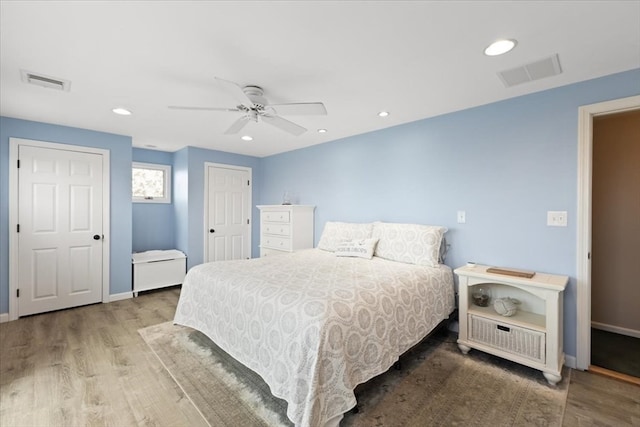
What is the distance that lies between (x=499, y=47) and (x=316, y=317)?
208 cm

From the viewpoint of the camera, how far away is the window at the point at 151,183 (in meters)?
4.91

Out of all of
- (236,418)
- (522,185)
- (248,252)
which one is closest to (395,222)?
(522,185)

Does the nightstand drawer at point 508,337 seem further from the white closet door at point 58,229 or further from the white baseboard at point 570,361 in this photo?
the white closet door at point 58,229

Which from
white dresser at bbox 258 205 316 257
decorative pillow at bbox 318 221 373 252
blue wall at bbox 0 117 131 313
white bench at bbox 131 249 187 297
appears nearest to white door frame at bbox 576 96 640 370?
decorative pillow at bbox 318 221 373 252

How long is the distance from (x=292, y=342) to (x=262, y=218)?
3.50 m

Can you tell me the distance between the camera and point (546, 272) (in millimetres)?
2486

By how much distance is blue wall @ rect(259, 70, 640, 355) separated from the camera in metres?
2.39

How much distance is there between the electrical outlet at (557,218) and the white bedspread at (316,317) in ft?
3.19

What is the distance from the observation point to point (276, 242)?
15.3 feet

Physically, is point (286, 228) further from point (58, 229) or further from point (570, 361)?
point (570, 361)

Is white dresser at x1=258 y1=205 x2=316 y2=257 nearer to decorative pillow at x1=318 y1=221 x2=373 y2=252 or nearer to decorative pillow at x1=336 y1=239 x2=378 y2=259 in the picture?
decorative pillow at x1=318 y1=221 x2=373 y2=252

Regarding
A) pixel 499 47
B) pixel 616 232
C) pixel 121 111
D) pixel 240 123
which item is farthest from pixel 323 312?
pixel 616 232

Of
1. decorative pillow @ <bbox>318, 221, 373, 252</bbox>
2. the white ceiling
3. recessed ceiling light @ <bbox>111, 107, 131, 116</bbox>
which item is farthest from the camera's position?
decorative pillow @ <bbox>318, 221, 373, 252</bbox>

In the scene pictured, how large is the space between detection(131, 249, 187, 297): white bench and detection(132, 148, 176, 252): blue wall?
32cm
